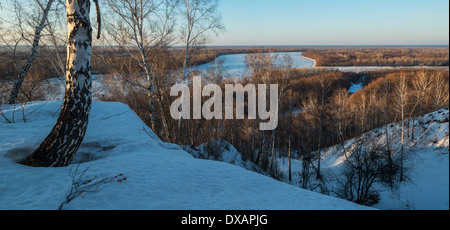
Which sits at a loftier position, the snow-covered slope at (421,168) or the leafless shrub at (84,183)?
the leafless shrub at (84,183)

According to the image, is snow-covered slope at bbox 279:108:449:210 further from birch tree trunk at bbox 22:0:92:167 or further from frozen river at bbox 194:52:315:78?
birch tree trunk at bbox 22:0:92:167

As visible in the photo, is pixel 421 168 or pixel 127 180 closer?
pixel 127 180

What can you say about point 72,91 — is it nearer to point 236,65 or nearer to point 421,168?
point 421,168

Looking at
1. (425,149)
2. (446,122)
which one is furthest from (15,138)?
(446,122)

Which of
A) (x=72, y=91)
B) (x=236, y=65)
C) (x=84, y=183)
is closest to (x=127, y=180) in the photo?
(x=84, y=183)

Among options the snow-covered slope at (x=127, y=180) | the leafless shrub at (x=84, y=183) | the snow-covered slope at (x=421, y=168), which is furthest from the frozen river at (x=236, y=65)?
the leafless shrub at (x=84, y=183)

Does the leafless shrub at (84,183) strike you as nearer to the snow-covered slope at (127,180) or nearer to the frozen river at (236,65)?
the snow-covered slope at (127,180)
